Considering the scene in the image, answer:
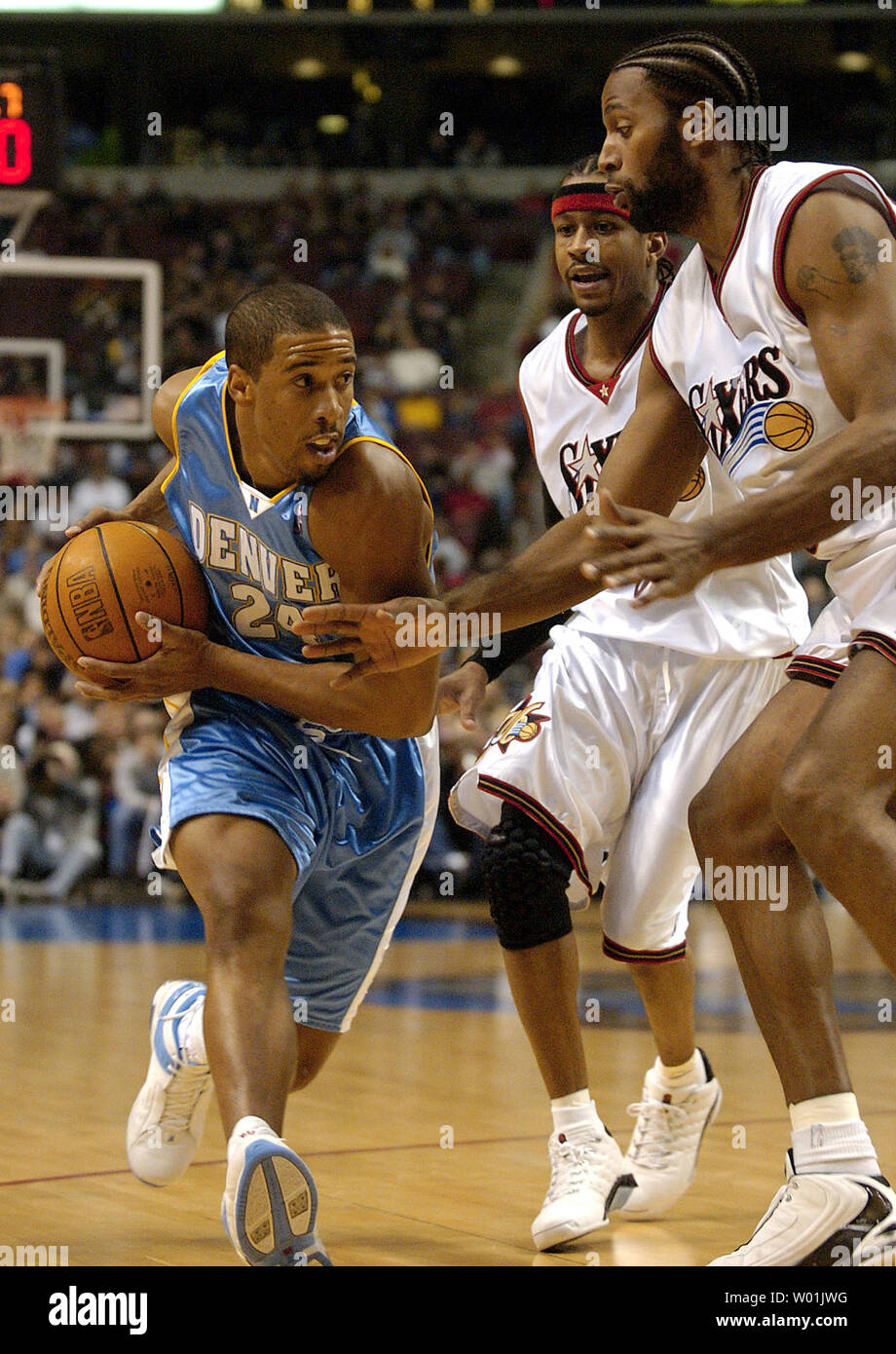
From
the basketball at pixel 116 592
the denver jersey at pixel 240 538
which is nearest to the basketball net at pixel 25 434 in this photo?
the denver jersey at pixel 240 538

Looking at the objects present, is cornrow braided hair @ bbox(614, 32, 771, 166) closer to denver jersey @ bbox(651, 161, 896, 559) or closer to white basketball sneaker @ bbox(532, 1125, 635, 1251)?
denver jersey @ bbox(651, 161, 896, 559)

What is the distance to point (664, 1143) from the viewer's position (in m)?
4.21

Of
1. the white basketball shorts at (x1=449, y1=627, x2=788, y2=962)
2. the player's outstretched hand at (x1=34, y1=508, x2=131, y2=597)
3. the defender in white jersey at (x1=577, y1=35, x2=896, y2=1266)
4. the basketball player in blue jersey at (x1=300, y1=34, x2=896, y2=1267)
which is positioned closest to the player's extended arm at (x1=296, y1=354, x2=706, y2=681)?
the basketball player in blue jersey at (x1=300, y1=34, x2=896, y2=1267)

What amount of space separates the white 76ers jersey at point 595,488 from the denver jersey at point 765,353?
0.66 meters

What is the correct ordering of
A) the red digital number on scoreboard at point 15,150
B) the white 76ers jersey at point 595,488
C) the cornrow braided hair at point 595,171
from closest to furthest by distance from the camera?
the white 76ers jersey at point 595,488, the cornrow braided hair at point 595,171, the red digital number on scoreboard at point 15,150

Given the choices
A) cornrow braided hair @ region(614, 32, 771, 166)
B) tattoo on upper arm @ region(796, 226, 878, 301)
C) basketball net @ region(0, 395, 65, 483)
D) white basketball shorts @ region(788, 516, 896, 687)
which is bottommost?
white basketball shorts @ region(788, 516, 896, 687)

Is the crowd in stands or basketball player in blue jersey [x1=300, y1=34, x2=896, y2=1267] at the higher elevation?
the crowd in stands

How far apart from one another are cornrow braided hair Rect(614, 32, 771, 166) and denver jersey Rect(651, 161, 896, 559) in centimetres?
15

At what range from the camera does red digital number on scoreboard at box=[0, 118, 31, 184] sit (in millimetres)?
9070

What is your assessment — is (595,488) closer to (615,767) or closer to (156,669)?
(615,767)

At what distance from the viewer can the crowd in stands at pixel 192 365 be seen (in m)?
12.6

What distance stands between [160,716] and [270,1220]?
1016 centimetres

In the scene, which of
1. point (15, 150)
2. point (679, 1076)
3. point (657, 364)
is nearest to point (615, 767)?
point (679, 1076)

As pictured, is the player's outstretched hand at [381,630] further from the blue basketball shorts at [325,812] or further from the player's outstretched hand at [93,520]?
the player's outstretched hand at [93,520]
